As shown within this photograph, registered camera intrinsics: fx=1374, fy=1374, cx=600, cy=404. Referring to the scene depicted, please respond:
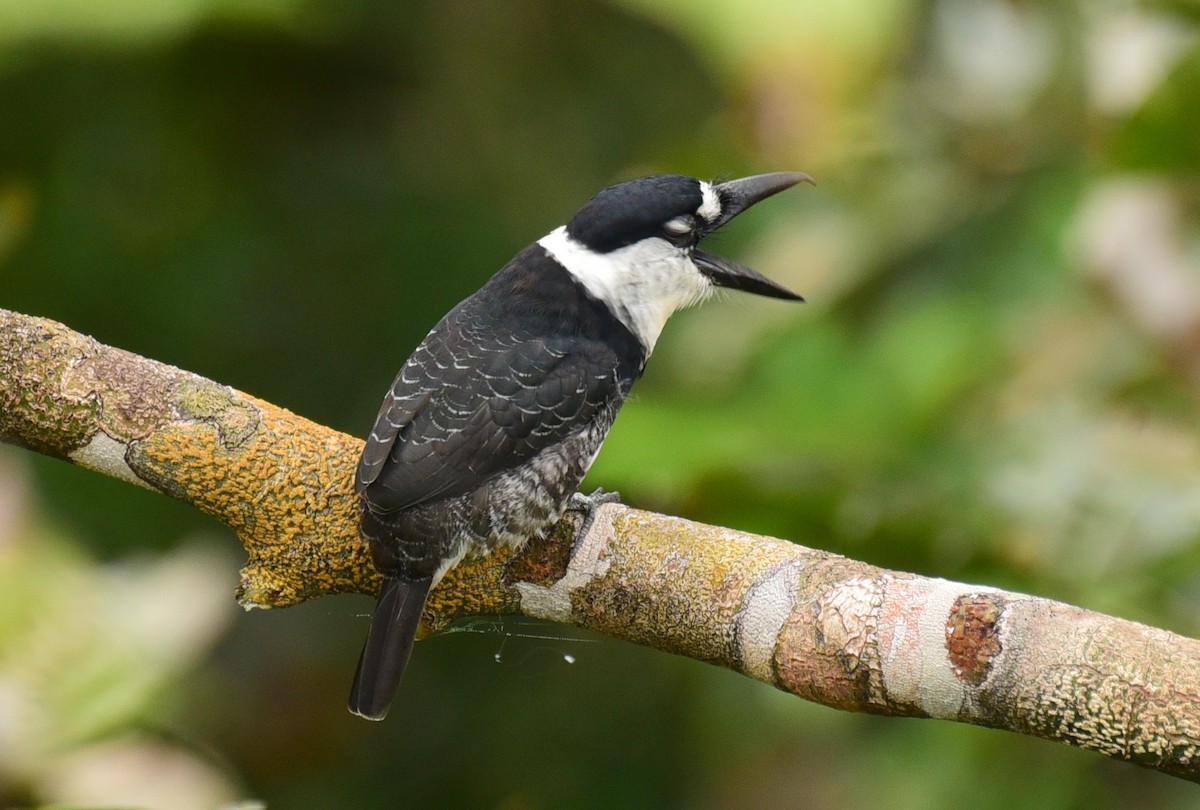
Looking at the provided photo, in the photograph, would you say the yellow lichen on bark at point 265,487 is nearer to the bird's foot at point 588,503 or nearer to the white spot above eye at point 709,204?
the bird's foot at point 588,503

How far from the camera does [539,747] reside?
3.96 metres

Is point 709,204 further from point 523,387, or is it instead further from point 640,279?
point 523,387

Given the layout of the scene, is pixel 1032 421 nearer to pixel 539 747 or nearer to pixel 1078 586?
pixel 1078 586

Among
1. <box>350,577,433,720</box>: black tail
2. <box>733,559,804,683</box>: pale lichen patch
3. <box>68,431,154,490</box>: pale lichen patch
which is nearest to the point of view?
<box>733,559,804,683</box>: pale lichen patch

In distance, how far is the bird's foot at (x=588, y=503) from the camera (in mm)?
2361

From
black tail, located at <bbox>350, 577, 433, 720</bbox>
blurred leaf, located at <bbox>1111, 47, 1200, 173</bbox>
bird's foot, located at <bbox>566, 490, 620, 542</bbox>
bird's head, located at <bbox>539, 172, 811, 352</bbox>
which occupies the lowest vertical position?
black tail, located at <bbox>350, 577, 433, 720</bbox>

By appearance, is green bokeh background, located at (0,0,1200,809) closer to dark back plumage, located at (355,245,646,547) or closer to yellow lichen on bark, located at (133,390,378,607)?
dark back plumage, located at (355,245,646,547)

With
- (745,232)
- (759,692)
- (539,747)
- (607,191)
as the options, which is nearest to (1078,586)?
(759,692)

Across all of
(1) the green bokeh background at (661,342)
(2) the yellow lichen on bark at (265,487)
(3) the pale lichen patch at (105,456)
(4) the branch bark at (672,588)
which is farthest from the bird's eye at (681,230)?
(3) the pale lichen patch at (105,456)

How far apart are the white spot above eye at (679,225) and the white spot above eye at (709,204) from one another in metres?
0.03

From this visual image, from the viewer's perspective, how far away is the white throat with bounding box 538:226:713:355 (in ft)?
9.41

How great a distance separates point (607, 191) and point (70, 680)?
1.43m

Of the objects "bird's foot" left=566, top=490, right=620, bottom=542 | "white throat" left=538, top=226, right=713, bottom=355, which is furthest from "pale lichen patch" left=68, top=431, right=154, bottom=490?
"white throat" left=538, top=226, right=713, bottom=355

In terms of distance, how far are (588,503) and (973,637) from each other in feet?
2.76
